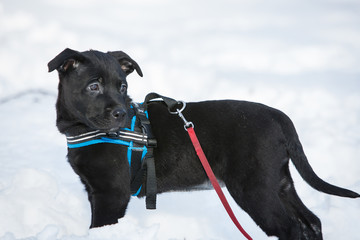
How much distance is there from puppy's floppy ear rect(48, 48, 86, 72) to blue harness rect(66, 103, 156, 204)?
565mm

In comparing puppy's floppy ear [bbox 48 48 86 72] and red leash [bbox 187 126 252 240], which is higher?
puppy's floppy ear [bbox 48 48 86 72]

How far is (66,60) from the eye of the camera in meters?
2.95

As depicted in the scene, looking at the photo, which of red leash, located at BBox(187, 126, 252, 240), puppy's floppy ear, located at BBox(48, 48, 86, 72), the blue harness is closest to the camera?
puppy's floppy ear, located at BBox(48, 48, 86, 72)

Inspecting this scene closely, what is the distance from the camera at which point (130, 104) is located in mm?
3338

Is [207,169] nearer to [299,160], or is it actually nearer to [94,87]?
[299,160]

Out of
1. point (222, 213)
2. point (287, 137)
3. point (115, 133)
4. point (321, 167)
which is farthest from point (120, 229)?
point (321, 167)

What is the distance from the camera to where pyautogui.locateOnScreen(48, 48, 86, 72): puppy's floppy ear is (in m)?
2.79

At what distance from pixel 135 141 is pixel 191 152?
486 millimetres

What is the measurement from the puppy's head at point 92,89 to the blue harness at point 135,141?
14 centimetres

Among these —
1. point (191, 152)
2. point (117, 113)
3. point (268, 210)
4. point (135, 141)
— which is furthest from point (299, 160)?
point (117, 113)

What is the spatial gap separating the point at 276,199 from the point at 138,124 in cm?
129

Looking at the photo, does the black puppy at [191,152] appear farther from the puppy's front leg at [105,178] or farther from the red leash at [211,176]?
the red leash at [211,176]

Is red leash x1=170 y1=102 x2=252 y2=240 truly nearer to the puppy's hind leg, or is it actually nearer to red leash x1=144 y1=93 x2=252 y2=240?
red leash x1=144 y1=93 x2=252 y2=240

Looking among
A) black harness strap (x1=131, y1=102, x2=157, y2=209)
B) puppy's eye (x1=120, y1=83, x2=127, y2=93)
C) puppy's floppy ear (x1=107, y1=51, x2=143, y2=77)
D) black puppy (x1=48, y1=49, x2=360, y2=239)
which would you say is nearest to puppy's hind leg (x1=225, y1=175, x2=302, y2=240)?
black puppy (x1=48, y1=49, x2=360, y2=239)
